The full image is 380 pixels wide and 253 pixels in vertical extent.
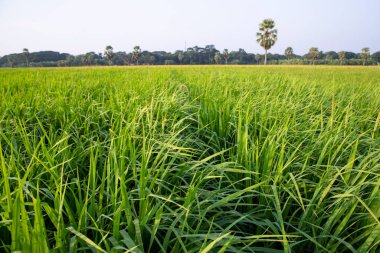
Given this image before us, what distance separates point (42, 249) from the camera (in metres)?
0.59

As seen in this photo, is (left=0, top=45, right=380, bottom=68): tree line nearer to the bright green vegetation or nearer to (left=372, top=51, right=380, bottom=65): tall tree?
(left=372, top=51, right=380, bottom=65): tall tree

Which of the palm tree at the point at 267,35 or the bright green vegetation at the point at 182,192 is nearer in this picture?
the bright green vegetation at the point at 182,192

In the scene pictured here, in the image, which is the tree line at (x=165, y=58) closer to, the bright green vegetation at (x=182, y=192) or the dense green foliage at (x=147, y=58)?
the dense green foliage at (x=147, y=58)

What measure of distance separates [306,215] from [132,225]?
69 centimetres

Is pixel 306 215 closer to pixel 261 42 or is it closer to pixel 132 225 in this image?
pixel 132 225

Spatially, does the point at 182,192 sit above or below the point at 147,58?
below

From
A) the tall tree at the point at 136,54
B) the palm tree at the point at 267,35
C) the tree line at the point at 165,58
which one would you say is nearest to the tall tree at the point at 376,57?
the tree line at the point at 165,58

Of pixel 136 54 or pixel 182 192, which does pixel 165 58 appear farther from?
pixel 182 192

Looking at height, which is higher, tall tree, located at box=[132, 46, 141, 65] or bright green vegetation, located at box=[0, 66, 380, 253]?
tall tree, located at box=[132, 46, 141, 65]

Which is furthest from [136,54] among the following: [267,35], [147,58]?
[267,35]

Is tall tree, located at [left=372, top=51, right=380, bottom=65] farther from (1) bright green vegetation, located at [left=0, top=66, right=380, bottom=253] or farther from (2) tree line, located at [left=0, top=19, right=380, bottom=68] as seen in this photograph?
(1) bright green vegetation, located at [left=0, top=66, right=380, bottom=253]

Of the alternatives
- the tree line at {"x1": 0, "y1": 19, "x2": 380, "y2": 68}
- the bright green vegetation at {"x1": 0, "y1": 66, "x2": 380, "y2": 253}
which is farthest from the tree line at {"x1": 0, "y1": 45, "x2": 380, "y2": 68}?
the bright green vegetation at {"x1": 0, "y1": 66, "x2": 380, "y2": 253}

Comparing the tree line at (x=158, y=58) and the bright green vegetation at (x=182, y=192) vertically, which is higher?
the tree line at (x=158, y=58)

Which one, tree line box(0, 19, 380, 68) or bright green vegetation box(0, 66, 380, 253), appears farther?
tree line box(0, 19, 380, 68)
